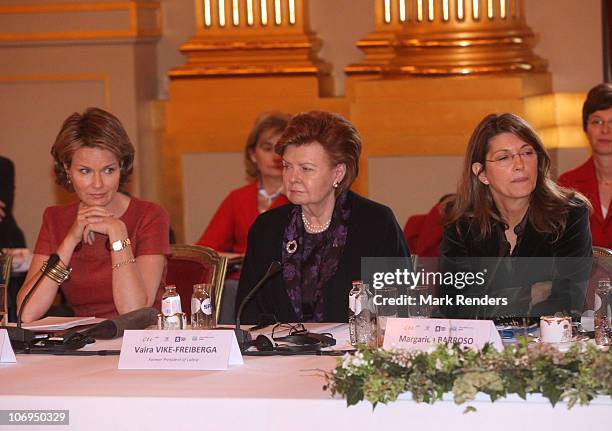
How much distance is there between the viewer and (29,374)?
10.2 ft

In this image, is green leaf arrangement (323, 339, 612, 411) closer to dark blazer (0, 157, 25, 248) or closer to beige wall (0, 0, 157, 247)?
dark blazer (0, 157, 25, 248)

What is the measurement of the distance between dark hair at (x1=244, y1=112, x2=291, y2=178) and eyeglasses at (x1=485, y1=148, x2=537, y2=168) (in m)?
2.11

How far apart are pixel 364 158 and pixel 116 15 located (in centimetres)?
168

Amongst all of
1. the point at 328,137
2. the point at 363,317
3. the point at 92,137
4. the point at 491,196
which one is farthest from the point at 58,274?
the point at 491,196

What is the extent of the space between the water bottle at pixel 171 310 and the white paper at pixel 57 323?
1.37ft

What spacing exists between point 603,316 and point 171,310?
118 cm

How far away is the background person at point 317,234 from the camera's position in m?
4.09

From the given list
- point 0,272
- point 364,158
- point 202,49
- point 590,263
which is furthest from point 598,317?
point 202,49

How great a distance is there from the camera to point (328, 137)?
164 inches

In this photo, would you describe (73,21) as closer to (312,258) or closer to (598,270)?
(312,258)

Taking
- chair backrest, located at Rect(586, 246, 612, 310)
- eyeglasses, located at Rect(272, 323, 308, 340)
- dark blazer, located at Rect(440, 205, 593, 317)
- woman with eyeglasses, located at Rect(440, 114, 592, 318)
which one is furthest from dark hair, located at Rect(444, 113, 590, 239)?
eyeglasses, located at Rect(272, 323, 308, 340)

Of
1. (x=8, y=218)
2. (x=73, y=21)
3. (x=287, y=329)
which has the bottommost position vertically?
(x=287, y=329)

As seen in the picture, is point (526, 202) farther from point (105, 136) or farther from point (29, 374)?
point (29, 374)

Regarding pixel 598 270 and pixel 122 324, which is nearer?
pixel 122 324
